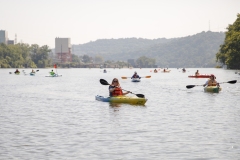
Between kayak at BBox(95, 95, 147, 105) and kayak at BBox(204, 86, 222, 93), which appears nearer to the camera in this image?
kayak at BBox(95, 95, 147, 105)

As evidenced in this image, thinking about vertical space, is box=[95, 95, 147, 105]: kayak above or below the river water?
above

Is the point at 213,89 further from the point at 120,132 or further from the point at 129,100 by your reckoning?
the point at 120,132

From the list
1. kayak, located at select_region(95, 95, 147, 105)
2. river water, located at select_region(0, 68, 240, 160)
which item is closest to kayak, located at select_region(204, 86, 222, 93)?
river water, located at select_region(0, 68, 240, 160)

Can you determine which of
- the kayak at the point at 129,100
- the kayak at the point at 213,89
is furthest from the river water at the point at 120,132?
the kayak at the point at 213,89

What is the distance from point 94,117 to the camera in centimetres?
3117

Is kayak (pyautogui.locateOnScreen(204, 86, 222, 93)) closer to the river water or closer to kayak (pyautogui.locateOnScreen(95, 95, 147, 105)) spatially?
the river water

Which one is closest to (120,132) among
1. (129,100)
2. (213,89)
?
(129,100)

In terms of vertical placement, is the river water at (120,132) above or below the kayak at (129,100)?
below

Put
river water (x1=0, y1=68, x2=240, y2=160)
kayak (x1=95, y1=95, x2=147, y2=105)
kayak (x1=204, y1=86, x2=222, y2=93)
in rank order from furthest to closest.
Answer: kayak (x1=204, y1=86, x2=222, y2=93)
kayak (x1=95, y1=95, x2=147, y2=105)
river water (x1=0, y1=68, x2=240, y2=160)

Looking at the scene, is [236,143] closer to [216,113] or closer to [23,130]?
[23,130]

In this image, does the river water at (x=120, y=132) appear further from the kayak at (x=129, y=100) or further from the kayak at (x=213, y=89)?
the kayak at (x=213, y=89)

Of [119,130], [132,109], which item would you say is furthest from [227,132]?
[132,109]

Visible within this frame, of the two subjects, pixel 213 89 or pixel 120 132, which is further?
pixel 213 89

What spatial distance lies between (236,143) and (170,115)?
1136cm
